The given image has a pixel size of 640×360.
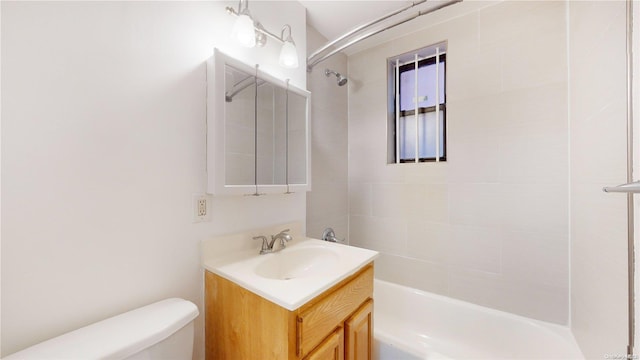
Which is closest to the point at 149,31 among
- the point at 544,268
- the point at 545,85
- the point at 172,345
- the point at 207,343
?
the point at 172,345

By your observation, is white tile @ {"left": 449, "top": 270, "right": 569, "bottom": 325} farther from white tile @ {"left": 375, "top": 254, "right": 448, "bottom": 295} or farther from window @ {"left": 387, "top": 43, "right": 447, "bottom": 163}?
window @ {"left": 387, "top": 43, "right": 447, "bottom": 163}

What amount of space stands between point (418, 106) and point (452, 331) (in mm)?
1658

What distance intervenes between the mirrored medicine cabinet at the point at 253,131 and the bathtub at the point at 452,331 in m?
1.04

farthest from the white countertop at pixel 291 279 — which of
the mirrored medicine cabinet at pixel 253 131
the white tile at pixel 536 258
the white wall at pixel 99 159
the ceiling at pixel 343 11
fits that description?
the ceiling at pixel 343 11

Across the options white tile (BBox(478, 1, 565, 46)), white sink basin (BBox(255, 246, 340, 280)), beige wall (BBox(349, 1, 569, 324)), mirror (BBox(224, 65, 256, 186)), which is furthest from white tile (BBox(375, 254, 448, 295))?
white tile (BBox(478, 1, 565, 46))

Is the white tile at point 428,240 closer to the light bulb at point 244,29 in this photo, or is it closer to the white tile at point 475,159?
the white tile at point 475,159

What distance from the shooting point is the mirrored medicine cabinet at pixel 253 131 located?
3.31ft

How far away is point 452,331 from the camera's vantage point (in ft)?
5.26

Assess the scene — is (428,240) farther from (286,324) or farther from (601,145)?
(286,324)

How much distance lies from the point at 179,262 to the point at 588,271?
71.8 inches

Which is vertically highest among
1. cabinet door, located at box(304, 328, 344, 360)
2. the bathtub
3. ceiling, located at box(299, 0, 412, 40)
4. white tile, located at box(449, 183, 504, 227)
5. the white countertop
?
ceiling, located at box(299, 0, 412, 40)

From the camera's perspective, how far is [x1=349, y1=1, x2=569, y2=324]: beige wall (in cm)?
138

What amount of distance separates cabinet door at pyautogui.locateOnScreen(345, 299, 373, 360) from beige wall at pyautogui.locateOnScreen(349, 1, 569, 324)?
82 centimetres

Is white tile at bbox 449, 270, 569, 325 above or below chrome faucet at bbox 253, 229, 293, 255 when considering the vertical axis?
below
